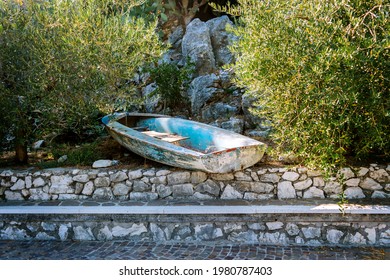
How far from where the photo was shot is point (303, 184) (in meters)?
5.63

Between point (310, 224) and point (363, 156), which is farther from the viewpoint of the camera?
point (363, 156)

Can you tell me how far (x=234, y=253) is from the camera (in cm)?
496

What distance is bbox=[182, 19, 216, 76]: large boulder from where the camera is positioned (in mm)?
10773

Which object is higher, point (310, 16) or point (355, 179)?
point (310, 16)

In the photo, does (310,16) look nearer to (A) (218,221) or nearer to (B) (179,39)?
(A) (218,221)

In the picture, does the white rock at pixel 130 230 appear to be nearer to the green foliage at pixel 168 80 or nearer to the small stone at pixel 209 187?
the small stone at pixel 209 187

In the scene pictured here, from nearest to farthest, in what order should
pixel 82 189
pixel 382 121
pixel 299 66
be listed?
1. pixel 299 66
2. pixel 382 121
3. pixel 82 189

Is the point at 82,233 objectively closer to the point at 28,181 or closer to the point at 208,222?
the point at 28,181

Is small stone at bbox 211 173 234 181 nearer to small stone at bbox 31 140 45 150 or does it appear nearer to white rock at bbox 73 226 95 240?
white rock at bbox 73 226 95 240

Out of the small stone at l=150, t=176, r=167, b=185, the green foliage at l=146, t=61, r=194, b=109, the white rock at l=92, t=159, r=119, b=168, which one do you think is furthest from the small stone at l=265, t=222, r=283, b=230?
the green foliage at l=146, t=61, r=194, b=109

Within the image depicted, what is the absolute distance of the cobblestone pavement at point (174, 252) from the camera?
4.84 metres

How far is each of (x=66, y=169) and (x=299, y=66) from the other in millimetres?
3817

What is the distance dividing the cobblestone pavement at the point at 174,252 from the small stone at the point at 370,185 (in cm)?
94

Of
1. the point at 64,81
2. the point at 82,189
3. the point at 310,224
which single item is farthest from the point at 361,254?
the point at 64,81
